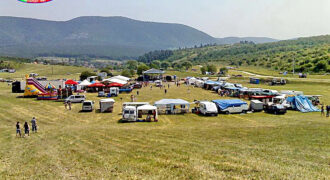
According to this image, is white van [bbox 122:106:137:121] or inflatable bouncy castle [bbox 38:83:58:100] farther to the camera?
inflatable bouncy castle [bbox 38:83:58:100]

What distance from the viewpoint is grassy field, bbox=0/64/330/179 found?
10039 millimetres

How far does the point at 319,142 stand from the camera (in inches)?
559

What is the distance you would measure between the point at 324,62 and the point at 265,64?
31044 millimetres

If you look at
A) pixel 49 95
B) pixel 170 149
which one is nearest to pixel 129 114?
pixel 170 149

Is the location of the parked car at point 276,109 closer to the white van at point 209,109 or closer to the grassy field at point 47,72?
the white van at point 209,109

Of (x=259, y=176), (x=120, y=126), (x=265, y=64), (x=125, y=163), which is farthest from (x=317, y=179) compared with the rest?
(x=265, y=64)

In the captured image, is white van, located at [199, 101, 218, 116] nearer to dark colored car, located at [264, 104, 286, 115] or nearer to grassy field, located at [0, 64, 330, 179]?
grassy field, located at [0, 64, 330, 179]

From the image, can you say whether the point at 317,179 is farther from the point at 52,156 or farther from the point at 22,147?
the point at 22,147

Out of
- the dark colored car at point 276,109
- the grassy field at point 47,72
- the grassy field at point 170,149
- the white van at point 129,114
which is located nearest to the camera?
the grassy field at point 170,149

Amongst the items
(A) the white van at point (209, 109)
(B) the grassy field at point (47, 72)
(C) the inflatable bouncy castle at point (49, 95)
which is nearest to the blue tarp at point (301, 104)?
(A) the white van at point (209, 109)

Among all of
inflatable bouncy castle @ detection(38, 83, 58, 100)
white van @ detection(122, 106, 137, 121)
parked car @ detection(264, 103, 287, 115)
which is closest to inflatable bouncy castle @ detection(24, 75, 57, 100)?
inflatable bouncy castle @ detection(38, 83, 58, 100)

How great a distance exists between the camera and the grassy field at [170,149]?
1004 centimetres

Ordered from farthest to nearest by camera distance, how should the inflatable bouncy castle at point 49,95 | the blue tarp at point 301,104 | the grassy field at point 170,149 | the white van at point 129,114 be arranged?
the inflatable bouncy castle at point 49,95 → the blue tarp at point 301,104 → the white van at point 129,114 → the grassy field at point 170,149

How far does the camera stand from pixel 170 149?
1316 cm
